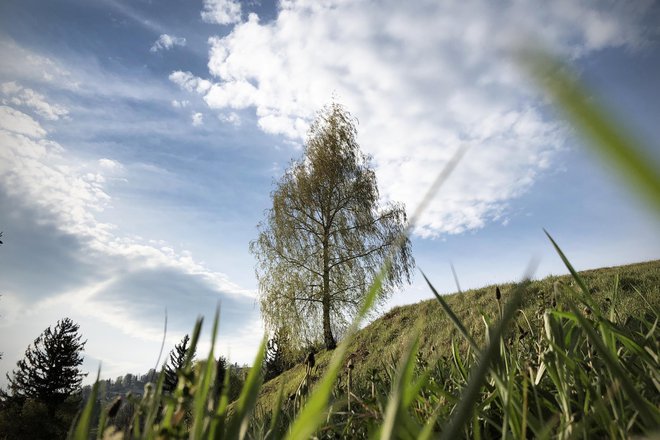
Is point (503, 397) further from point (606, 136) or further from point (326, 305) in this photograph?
point (326, 305)

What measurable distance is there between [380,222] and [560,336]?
16848 millimetres

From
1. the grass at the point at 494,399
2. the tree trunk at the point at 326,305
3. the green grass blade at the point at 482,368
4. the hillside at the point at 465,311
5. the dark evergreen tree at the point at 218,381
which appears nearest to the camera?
the green grass blade at the point at 482,368

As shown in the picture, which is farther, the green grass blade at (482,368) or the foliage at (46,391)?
the foliage at (46,391)

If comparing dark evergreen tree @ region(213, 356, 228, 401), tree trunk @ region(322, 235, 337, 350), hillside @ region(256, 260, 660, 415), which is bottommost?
dark evergreen tree @ region(213, 356, 228, 401)

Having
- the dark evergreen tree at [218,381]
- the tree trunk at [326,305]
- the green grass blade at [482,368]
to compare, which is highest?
the tree trunk at [326,305]

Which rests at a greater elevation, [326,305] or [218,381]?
[326,305]

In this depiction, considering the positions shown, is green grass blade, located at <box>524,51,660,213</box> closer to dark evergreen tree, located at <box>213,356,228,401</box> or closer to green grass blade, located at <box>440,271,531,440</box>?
green grass blade, located at <box>440,271,531,440</box>

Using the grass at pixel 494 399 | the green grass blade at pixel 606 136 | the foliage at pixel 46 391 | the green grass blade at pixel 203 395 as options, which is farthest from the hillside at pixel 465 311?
the foliage at pixel 46 391

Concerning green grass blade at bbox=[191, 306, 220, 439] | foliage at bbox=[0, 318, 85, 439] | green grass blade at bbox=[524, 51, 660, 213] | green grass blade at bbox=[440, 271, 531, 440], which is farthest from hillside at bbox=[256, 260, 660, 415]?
foliage at bbox=[0, 318, 85, 439]

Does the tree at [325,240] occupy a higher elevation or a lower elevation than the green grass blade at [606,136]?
higher

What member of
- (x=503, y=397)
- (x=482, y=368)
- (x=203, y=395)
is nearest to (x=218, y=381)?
(x=203, y=395)

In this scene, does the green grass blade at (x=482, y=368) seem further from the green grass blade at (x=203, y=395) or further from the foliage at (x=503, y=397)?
the green grass blade at (x=203, y=395)

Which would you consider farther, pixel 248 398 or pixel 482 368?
pixel 248 398

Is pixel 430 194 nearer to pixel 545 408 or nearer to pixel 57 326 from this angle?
pixel 545 408
